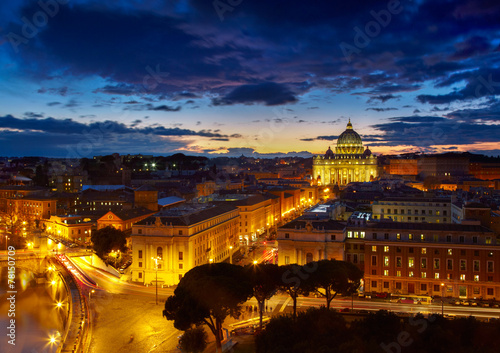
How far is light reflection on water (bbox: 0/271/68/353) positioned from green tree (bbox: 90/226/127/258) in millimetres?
6696

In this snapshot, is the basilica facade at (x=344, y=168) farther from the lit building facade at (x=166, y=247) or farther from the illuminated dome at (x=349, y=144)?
the lit building facade at (x=166, y=247)

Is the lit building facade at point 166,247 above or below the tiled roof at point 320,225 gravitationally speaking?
below

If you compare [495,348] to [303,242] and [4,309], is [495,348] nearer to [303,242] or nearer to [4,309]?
[303,242]

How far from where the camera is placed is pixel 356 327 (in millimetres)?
24734

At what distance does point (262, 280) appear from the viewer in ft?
96.5

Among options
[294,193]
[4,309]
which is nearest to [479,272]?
[4,309]

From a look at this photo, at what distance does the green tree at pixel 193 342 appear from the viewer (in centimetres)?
2633

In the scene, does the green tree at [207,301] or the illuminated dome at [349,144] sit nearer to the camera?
the green tree at [207,301]

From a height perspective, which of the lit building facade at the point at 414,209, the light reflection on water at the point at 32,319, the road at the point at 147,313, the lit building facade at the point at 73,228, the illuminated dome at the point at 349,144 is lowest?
the light reflection on water at the point at 32,319

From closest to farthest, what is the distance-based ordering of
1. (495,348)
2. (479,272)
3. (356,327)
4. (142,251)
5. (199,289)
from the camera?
(495,348)
(356,327)
(199,289)
(479,272)
(142,251)

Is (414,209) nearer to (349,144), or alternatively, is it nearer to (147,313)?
(147,313)

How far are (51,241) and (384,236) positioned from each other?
45348 mm

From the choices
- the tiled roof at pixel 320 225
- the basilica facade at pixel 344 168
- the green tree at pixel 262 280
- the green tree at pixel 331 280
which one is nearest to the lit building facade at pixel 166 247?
the tiled roof at pixel 320 225

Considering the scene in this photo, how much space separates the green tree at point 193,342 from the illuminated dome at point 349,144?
523 feet
